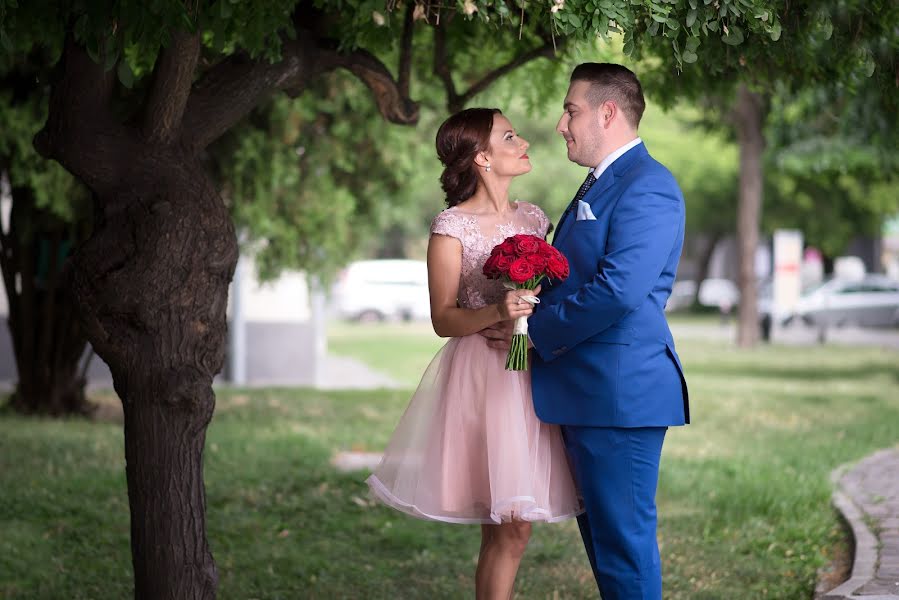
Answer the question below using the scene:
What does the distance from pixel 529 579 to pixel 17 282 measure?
863 centimetres

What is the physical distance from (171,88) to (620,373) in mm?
2222

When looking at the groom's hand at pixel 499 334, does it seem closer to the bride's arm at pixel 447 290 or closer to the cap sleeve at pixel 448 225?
the bride's arm at pixel 447 290

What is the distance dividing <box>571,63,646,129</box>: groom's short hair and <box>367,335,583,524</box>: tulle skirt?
3.45 ft

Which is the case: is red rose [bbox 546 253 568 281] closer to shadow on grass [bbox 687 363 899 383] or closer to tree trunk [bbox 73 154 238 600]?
tree trunk [bbox 73 154 238 600]

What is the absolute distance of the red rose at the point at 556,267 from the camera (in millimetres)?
4316

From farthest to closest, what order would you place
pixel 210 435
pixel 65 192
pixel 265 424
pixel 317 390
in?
pixel 317 390, pixel 265 424, pixel 210 435, pixel 65 192

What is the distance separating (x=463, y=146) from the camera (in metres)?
4.94

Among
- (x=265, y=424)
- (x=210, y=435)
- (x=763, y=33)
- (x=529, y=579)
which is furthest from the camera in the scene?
(x=265, y=424)

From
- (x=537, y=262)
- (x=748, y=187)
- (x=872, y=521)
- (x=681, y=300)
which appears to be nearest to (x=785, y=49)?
(x=537, y=262)

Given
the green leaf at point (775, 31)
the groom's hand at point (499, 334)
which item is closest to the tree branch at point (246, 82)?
the groom's hand at point (499, 334)

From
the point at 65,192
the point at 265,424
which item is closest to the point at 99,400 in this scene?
the point at 265,424

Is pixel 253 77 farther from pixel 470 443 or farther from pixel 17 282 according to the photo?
pixel 17 282

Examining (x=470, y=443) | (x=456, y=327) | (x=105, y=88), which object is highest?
(x=105, y=88)

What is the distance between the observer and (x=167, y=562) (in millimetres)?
5172
